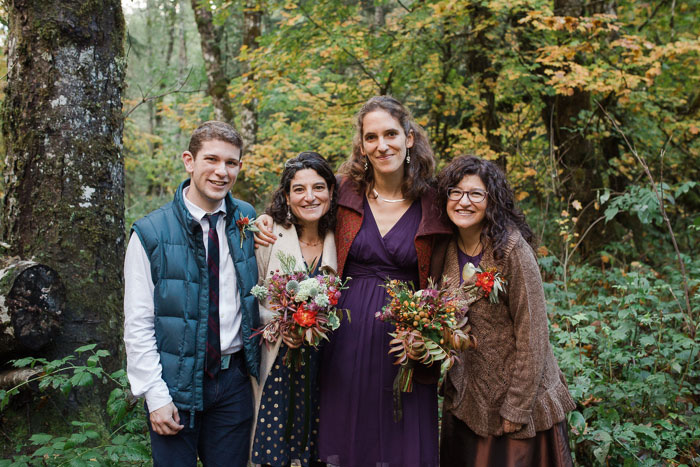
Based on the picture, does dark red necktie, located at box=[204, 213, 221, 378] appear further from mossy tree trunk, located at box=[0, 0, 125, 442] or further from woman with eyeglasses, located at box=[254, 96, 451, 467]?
mossy tree trunk, located at box=[0, 0, 125, 442]

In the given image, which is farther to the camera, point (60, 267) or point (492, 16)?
point (492, 16)

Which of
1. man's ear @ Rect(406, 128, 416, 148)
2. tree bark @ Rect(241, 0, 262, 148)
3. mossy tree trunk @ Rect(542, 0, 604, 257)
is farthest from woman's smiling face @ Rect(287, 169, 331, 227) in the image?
tree bark @ Rect(241, 0, 262, 148)

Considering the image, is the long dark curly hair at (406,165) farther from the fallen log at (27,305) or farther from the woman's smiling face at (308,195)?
the fallen log at (27,305)

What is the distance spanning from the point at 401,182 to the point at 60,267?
7.69 feet

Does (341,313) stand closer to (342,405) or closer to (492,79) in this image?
(342,405)

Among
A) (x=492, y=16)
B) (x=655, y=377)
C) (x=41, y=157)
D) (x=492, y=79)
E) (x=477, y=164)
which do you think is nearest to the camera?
(x=477, y=164)

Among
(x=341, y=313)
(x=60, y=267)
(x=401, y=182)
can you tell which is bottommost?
(x=341, y=313)

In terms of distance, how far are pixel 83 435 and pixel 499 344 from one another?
2302 mm

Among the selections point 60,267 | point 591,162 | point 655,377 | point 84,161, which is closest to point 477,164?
point 655,377

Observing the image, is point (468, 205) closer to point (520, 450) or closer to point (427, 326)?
point (427, 326)

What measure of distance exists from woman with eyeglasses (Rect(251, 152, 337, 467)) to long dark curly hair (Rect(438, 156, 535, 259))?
2.45ft

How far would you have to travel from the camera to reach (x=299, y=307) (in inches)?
95.0

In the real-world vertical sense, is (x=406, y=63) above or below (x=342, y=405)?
above

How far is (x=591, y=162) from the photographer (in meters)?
7.73
